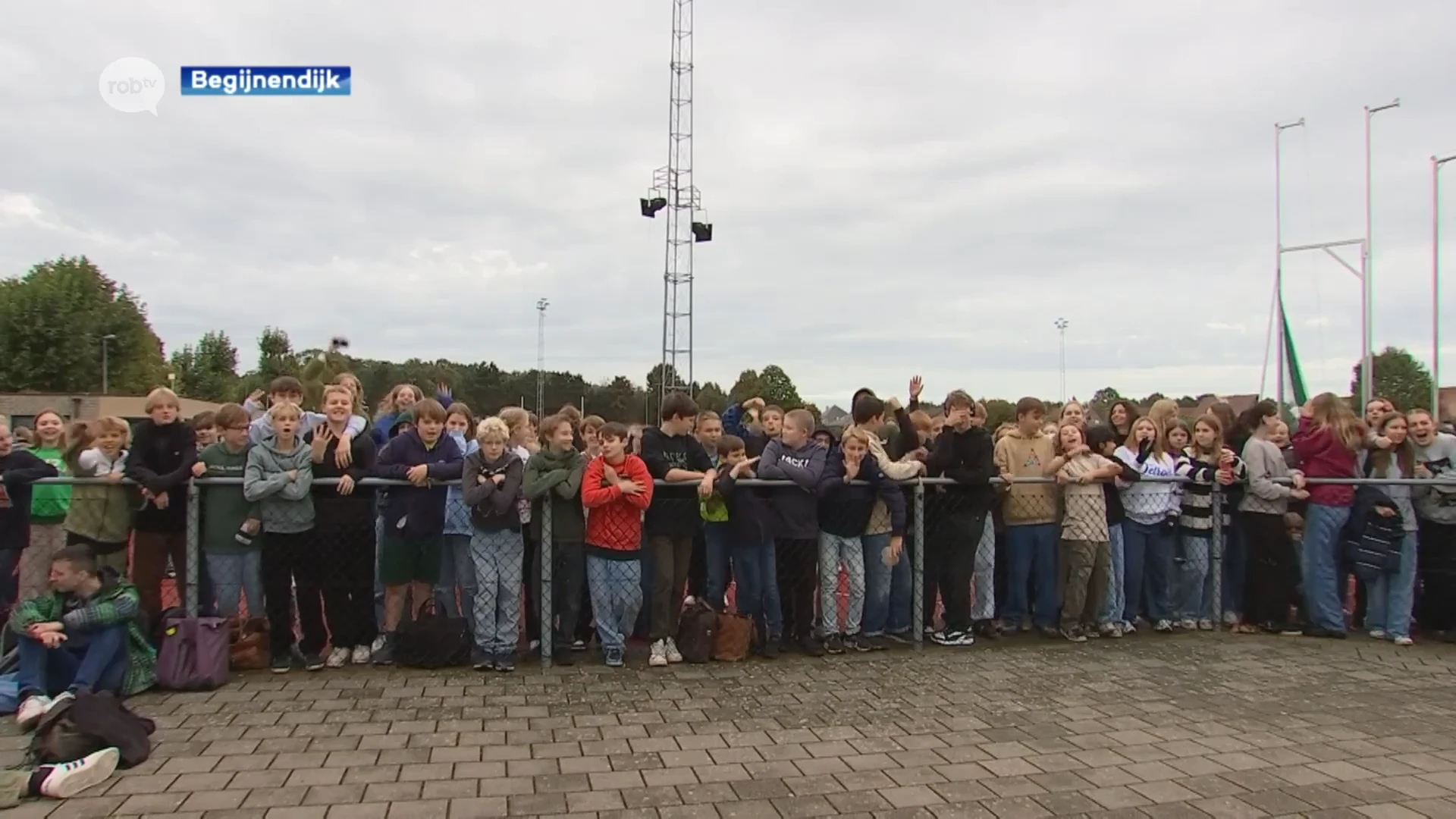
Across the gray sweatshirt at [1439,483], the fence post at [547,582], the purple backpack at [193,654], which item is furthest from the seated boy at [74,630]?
the gray sweatshirt at [1439,483]

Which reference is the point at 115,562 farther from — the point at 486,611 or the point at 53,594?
the point at 486,611

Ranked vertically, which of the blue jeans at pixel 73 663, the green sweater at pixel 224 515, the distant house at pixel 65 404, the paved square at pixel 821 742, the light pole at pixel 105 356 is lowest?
the paved square at pixel 821 742

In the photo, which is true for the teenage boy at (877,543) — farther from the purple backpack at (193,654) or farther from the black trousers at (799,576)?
the purple backpack at (193,654)

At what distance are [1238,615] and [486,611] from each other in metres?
6.08

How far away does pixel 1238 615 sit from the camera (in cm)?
791

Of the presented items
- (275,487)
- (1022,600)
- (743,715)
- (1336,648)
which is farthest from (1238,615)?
(275,487)

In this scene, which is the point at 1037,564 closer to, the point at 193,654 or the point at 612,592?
the point at 612,592

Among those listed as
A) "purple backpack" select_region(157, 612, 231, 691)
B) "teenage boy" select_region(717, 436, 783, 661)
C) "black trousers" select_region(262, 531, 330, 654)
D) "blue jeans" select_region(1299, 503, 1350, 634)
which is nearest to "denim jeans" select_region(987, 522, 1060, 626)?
"teenage boy" select_region(717, 436, 783, 661)

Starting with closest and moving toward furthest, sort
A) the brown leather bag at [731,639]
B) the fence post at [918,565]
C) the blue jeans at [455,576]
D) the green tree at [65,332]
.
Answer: the blue jeans at [455,576] → the brown leather bag at [731,639] → the fence post at [918,565] → the green tree at [65,332]

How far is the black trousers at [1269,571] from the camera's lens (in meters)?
7.70

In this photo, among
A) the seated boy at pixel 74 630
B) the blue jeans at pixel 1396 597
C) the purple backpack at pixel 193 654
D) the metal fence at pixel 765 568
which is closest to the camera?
the seated boy at pixel 74 630

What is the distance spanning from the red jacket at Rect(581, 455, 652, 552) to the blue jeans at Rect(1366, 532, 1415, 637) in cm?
590

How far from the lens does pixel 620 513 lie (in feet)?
21.4

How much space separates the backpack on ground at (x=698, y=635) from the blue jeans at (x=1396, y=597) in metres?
5.37
